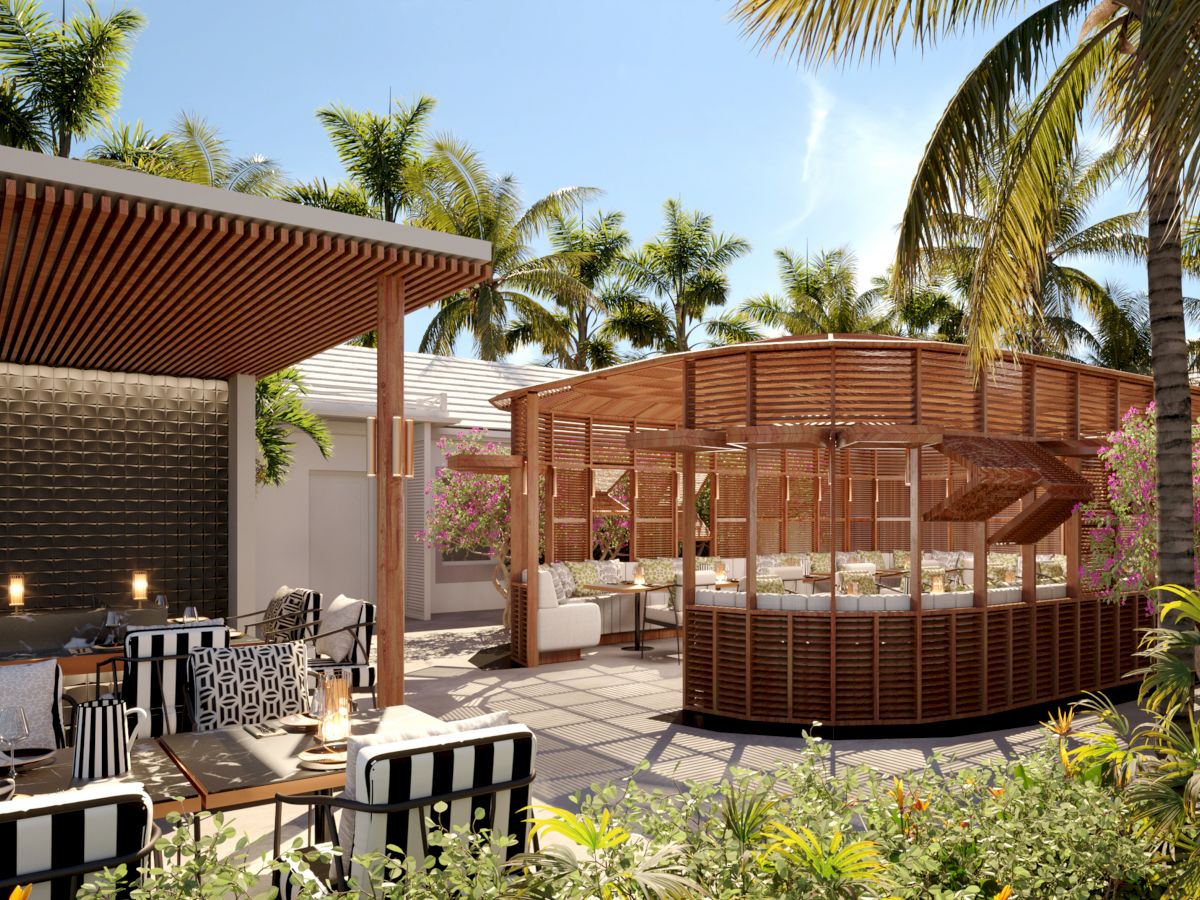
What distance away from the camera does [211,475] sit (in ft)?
39.8

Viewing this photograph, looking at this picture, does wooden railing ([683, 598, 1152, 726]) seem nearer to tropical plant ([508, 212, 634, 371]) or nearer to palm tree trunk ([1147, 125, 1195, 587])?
palm tree trunk ([1147, 125, 1195, 587])

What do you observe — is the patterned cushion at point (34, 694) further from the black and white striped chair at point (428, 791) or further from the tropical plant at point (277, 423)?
the tropical plant at point (277, 423)

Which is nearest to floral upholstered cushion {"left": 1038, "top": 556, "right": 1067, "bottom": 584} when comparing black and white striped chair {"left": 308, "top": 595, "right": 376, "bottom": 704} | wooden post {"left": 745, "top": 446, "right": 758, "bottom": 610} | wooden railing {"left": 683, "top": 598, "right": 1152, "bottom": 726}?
wooden railing {"left": 683, "top": 598, "right": 1152, "bottom": 726}

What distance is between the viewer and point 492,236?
2492 cm

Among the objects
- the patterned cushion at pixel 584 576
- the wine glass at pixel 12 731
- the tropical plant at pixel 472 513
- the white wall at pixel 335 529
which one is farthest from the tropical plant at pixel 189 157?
the wine glass at pixel 12 731

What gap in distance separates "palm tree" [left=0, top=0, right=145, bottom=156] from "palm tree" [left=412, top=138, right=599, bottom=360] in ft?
28.3

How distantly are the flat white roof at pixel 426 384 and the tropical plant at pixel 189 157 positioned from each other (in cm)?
372

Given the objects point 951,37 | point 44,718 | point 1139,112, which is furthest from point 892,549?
point 44,718

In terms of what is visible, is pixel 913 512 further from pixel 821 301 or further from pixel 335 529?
pixel 821 301

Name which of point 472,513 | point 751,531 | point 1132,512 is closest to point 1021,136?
point 1132,512

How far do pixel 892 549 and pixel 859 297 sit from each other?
12167 mm

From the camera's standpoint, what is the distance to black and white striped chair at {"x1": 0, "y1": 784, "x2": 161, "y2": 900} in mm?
2607

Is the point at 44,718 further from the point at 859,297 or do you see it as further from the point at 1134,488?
the point at 859,297

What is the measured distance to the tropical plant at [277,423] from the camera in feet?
42.8
